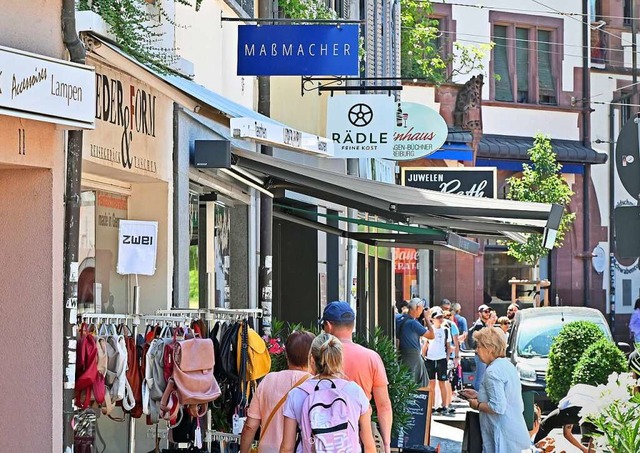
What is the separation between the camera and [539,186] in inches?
1786

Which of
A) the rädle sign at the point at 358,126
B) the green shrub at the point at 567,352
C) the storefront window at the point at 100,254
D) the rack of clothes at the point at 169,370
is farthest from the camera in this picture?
the rädle sign at the point at 358,126

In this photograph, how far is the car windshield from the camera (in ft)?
66.2

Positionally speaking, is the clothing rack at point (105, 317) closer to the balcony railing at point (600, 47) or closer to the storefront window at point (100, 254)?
the storefront window at point (100, 254)

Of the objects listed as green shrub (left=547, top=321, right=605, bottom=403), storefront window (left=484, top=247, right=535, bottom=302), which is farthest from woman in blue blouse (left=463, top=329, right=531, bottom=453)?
storefront window (left=484, top=247, right=535, bottom=302)

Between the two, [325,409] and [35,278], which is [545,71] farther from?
[325,409]

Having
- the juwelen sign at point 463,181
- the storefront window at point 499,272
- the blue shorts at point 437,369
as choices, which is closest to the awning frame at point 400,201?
the blue shorts at point 437,369

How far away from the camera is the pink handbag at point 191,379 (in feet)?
29.4

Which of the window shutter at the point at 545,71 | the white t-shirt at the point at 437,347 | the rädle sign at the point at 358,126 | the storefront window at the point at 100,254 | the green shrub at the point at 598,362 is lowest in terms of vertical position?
the white t-shirt at the point at 437,347

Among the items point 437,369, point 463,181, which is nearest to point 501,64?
point 463,181

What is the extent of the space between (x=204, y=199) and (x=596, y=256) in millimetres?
38643

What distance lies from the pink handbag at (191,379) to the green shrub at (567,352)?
750 centimetres

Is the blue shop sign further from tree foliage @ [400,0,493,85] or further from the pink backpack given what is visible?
tree foliage @ [400,0,493,85]

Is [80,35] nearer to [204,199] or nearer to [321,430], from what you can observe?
[321,430]

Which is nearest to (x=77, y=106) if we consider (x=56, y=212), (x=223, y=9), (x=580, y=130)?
(x=56, y=212)
